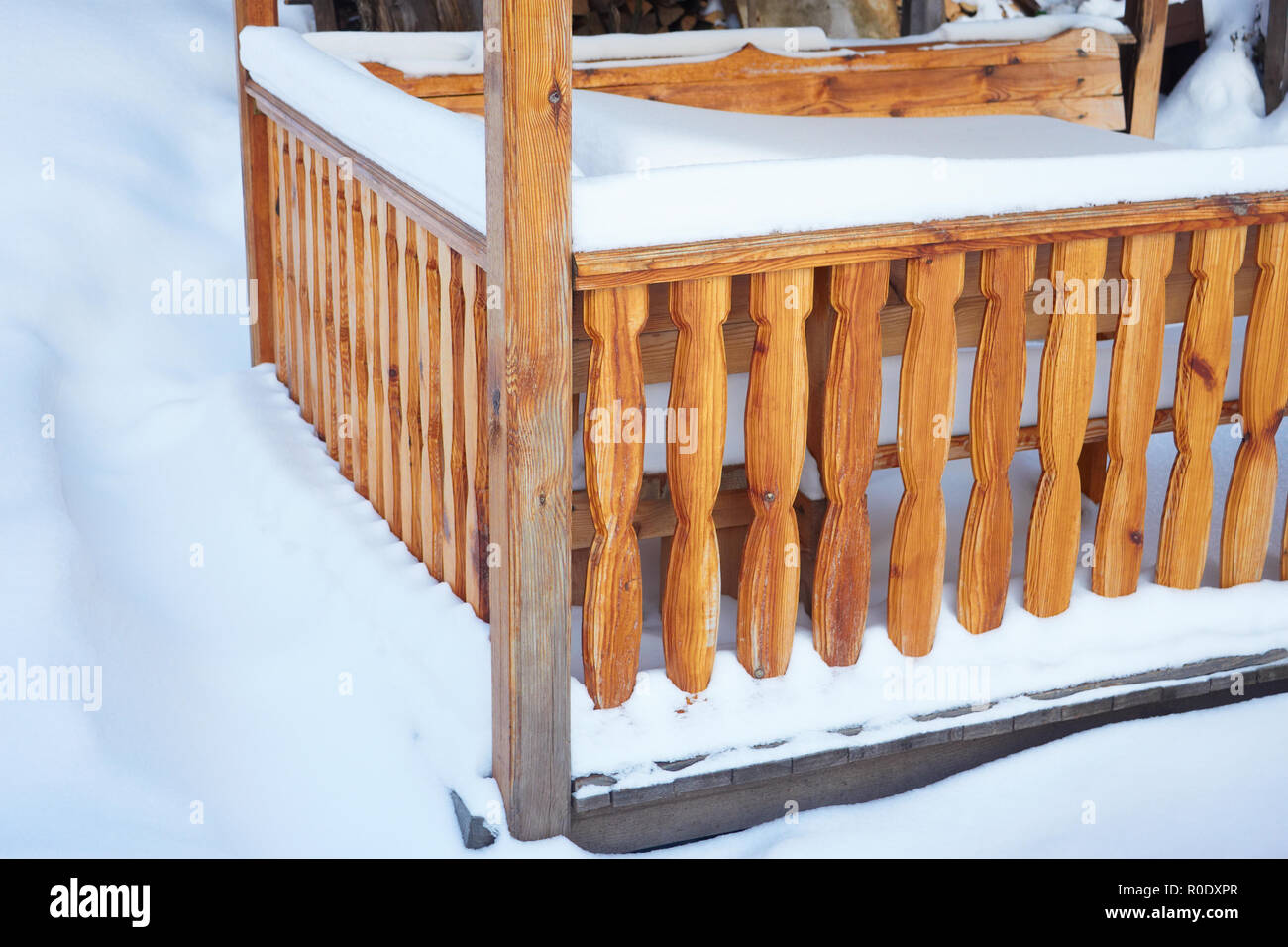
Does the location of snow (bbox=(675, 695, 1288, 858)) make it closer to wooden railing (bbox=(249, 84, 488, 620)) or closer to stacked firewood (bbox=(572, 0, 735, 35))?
wooden railing (bbox=(249, 84, 488, 620))

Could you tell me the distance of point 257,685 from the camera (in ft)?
9.87

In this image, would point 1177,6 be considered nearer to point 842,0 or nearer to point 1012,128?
point 842,0

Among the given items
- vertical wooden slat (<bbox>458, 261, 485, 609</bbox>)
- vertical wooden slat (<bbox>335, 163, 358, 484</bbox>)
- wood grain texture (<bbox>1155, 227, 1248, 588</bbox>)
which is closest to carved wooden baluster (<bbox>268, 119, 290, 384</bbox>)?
vertical wooden slat (<bbox>335, 163, 358, 484</bbox>)

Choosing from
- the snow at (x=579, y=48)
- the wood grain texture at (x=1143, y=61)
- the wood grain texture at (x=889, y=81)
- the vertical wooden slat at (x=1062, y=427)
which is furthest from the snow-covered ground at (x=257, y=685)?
the wood grain texture at (x=1143, y=61)

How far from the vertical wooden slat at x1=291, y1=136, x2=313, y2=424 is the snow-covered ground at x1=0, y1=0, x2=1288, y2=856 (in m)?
0.10

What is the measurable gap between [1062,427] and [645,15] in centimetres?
597

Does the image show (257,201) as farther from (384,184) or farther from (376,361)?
(384,184)

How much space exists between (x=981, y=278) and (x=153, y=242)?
4.00 m

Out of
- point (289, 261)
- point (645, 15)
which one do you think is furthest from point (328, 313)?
point (645, 15)

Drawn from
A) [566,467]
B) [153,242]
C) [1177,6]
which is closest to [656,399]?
[566,467]

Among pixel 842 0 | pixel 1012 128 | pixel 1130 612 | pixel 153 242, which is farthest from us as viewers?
pixel 842 0

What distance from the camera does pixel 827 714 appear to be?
266 cm

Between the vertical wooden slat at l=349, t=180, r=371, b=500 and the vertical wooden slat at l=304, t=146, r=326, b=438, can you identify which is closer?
the vertical wooden slat at l=349, t=180, r=371, b=500

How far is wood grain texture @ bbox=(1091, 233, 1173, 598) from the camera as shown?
2701 millimetres
